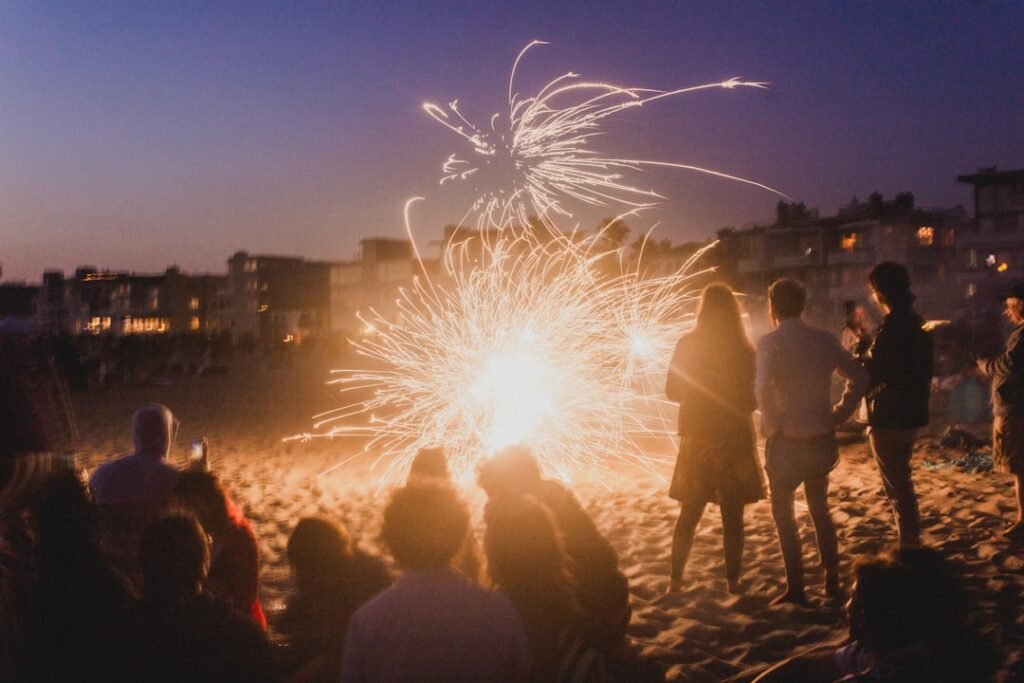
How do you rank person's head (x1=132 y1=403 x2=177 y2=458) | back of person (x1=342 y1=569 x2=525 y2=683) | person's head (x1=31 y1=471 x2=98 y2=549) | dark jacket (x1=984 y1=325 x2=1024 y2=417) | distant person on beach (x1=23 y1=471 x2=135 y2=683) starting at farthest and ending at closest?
dark jacket (x1=984 y1=325 x2=1024 y2=417) < person's head (x1=132 y1=403 x2=177 y2=458) < person's head (x1=31 y1=471 x2=98 y2=549) < distant person on beach (x1=23 y1=471 x2=135 y2=683) < back of person (x1=342 y1=569 x2=525 y2=683)

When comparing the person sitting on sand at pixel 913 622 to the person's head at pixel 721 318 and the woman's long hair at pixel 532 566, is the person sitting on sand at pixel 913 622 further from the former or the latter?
the person's head at pixel 721 318

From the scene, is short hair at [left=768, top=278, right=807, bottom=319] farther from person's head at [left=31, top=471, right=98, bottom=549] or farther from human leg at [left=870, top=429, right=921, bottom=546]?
person's head at [left=31, top=471, right=98, bottom=549]

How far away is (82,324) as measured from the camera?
113125 mm

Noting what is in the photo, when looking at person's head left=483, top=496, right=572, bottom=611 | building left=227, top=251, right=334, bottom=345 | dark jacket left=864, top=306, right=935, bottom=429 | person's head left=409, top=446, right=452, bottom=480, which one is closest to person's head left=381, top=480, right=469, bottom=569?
person's head left=483, top=496, right=572, bottom=611

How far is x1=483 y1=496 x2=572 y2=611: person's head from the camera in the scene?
2.63m

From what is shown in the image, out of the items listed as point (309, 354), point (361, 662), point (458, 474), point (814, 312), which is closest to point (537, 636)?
point (361, 662)

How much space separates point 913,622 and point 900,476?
2.68m

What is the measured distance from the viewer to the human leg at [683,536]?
16.6ft

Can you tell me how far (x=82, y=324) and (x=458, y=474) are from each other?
4663 inches

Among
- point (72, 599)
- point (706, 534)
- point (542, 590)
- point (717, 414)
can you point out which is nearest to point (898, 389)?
point (717, 414)

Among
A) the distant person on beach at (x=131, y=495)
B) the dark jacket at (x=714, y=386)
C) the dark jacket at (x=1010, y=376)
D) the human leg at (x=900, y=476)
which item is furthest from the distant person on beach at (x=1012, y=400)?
the distant person on beach at (x=131, y=495)

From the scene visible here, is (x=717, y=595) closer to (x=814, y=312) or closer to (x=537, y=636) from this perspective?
(x=537, y=636)

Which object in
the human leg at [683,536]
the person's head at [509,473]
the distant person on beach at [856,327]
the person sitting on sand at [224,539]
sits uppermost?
the distant person on beach at [856,327]

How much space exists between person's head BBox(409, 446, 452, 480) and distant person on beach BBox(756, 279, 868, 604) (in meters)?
1.88
